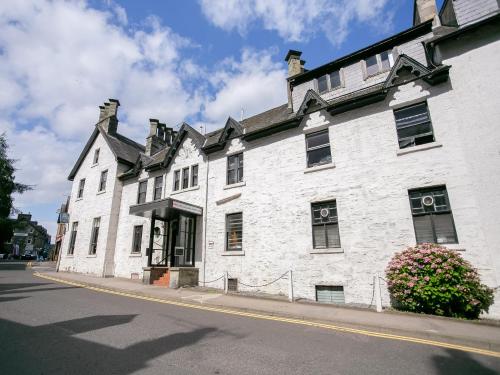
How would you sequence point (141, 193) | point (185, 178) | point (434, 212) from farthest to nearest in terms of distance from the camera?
1. point (141, 193)
2. point (185, 178)
3. point (434, 212)

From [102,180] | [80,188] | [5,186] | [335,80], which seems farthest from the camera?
[5,186]

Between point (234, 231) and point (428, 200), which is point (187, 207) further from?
point (428, 200)

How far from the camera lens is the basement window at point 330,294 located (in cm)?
1051

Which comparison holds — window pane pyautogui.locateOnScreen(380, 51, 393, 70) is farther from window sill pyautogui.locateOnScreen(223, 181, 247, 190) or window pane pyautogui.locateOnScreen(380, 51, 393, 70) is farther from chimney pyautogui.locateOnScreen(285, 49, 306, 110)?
window sill pyautogui.locateOnScreen(223, 181, 247, 190)

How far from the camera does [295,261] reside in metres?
11.8

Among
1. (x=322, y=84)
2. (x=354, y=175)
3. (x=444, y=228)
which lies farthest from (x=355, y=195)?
(x=322, y=84)

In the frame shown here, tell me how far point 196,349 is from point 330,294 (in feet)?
23.6

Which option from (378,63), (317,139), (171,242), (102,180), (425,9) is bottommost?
(171,242)

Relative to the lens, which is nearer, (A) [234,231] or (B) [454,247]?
(B) [454,247]

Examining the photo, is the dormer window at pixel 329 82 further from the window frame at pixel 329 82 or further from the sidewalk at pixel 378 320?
the sidewalk at pixel 378 320

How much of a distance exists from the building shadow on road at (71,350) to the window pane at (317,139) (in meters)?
9.35

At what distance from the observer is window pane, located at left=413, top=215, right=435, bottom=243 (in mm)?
9398

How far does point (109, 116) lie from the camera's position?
2472cm

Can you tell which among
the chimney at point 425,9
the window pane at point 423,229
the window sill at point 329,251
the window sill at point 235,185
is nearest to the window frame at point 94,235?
the window sill at point 235,185
